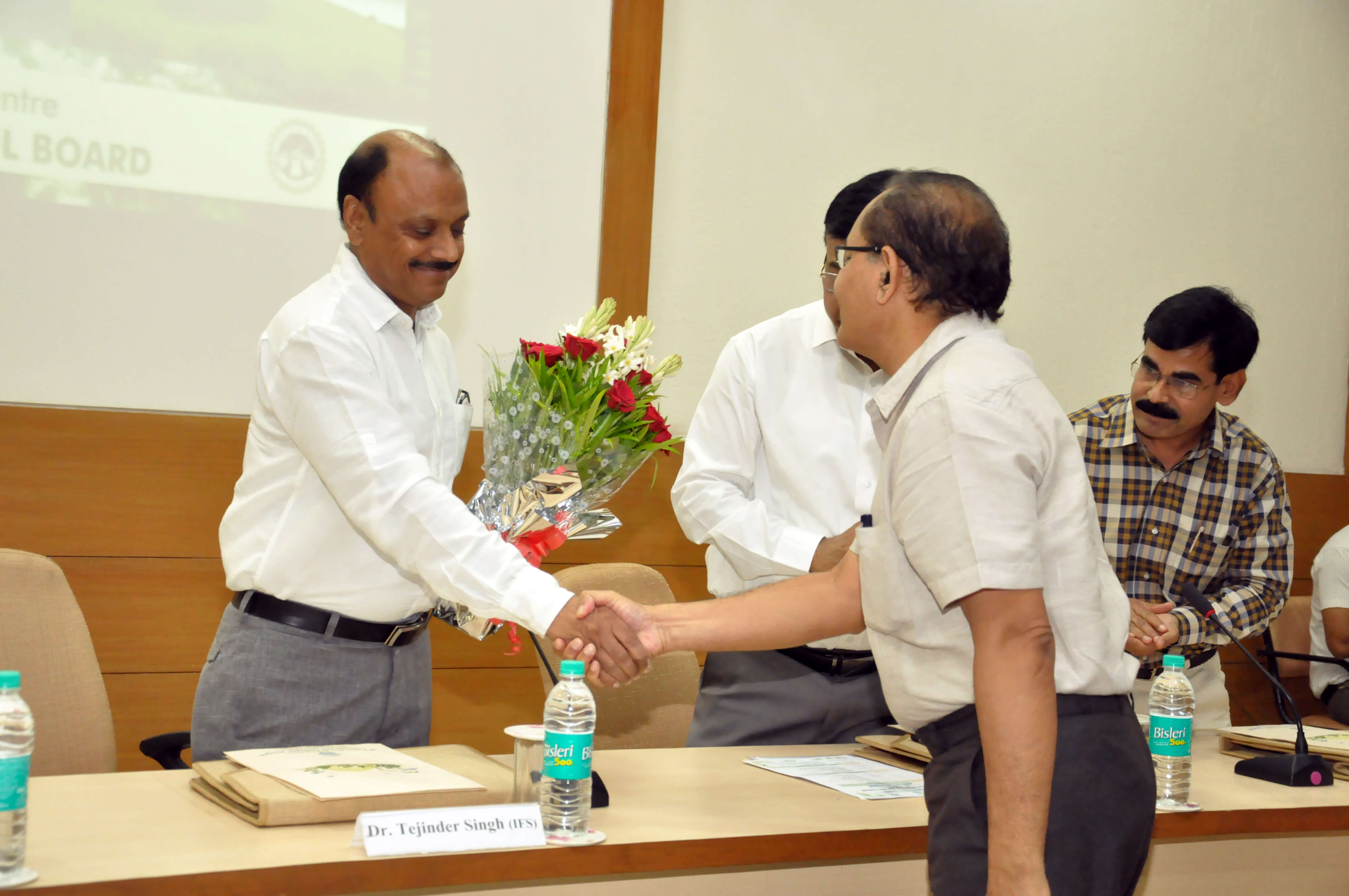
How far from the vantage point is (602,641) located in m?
2.15

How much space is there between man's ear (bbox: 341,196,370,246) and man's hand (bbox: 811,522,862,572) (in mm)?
1222

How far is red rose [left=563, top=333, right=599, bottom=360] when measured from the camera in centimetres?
193

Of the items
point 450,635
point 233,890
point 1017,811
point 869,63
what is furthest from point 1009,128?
point 233,890

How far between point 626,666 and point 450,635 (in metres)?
1.66

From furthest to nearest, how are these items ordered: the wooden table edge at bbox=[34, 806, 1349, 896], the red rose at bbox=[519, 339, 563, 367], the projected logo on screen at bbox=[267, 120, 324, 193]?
the projected logo on screen at bbox=[267, 120, 324, 193] → the red rose at bbox=[519, 339, 563, 367] → the wooden table edge at bbox=[34, 806, 1349, 896]

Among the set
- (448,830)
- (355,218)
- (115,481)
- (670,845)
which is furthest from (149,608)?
(670,845)

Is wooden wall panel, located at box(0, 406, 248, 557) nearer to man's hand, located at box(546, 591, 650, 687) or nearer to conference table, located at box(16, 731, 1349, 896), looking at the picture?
conference table, located at box(16, 731, 1349, 896)

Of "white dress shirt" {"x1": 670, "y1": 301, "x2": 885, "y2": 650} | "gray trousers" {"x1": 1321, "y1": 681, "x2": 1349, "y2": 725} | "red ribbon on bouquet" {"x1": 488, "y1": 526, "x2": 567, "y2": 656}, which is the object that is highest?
"white dress shirt" {"x1": 670, "y1": 301, "x2": 885, "y2": 650}

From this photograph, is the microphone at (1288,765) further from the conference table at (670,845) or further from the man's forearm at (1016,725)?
the man's forearm at (1016,725)

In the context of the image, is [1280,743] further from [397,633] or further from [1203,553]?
[397,633]

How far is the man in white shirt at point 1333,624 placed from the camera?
4.20 meters

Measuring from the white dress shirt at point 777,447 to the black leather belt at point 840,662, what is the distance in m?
0.19

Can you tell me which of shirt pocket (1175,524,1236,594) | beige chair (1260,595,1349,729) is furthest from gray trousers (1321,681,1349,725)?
shirt pocket (1175,524,1236,594)

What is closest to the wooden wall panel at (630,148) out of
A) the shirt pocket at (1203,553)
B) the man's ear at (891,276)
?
the shirt pocket at (1203,553)
